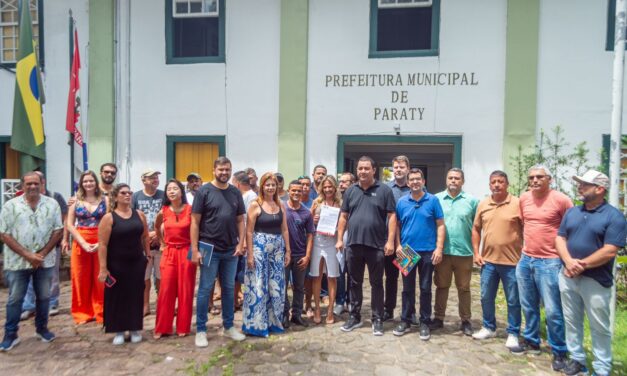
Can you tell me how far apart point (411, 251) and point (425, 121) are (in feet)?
13.3

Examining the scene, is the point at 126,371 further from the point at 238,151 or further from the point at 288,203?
the point at 238,151

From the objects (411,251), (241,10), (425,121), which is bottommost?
(411,251)

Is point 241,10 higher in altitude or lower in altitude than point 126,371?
higher

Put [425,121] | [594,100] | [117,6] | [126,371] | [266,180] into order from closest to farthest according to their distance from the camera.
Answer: [126,371] → [266,180] → [594,100] → [425,121] → [117,6]

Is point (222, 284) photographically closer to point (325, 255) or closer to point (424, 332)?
point (325, 255)

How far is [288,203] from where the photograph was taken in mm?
5387

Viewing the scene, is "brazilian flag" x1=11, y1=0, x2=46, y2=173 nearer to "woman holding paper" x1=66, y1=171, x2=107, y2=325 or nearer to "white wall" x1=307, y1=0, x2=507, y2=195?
"woman holding paper" x1=66, y1=171, x2=107, y2=325

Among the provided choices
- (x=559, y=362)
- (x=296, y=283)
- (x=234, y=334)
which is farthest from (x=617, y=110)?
(x=234, y=334)

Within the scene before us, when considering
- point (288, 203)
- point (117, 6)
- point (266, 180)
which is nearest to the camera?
point (266, 180)

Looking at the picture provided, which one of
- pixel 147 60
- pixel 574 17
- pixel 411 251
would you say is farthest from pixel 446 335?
pixel 147 60

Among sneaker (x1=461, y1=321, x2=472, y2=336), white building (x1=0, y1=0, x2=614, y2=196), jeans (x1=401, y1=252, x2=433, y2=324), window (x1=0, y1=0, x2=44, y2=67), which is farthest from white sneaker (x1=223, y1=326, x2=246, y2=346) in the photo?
window (x1=0, y1=0, x2=44, y2=67)

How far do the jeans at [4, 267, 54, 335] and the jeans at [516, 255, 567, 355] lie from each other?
4904 mm

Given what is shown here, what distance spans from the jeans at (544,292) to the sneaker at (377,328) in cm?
150

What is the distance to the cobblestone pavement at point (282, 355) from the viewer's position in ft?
14.0
